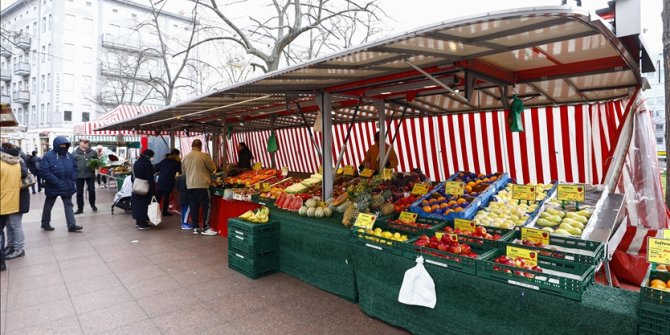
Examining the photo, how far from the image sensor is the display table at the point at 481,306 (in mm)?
2139

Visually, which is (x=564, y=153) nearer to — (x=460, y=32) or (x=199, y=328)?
(x=460, y=32)

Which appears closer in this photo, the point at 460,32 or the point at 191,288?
the point at 460,32

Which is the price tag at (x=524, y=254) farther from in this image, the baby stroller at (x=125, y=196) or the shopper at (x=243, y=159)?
the baby stroller at (x=125, y=196)

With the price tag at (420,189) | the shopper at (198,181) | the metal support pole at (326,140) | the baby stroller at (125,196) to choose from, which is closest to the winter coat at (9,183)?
the shopper at (198,181)

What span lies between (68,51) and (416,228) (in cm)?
3776

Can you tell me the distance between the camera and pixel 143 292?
13.8 ft

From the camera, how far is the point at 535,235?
122 inches

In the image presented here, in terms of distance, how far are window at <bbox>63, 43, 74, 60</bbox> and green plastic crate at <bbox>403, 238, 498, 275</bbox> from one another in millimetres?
37569

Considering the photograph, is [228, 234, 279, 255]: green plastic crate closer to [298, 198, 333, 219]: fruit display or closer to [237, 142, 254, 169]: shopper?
[298, 198, 333, 219]: fruit display

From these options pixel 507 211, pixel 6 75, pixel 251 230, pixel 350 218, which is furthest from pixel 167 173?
pixel 6 75

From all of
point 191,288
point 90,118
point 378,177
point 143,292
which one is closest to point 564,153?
point 378,177

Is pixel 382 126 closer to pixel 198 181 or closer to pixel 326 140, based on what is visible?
pixel 326 140

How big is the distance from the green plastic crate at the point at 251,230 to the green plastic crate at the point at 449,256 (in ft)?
7.25

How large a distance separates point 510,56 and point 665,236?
2.12 m
